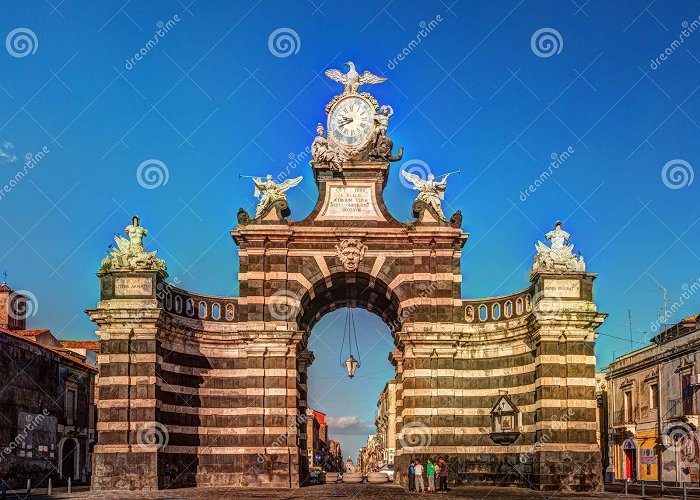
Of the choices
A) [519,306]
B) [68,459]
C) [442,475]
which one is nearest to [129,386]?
[442,475]

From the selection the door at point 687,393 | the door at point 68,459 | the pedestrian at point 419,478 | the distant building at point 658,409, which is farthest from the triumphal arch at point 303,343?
the door at point 68,459

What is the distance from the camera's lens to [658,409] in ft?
193

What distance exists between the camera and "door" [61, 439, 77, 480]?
60306 millimetres

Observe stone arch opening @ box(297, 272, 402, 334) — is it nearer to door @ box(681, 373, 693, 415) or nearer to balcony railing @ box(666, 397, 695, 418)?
door @ box(681, 373, 693, 415)

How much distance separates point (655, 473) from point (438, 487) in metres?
23.1

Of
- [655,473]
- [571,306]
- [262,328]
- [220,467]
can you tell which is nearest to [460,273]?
[571,306]

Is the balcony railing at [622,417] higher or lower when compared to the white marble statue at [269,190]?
lower

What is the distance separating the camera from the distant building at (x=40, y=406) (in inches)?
1998

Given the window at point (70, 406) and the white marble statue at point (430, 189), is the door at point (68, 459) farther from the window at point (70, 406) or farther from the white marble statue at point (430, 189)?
the white marble statue at point (430, 189)

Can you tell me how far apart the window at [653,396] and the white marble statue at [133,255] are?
Result: 3429 centimetres

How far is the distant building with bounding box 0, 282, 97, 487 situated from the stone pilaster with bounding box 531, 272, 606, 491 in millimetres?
26212

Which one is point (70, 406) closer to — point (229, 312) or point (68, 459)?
point (68, 459)

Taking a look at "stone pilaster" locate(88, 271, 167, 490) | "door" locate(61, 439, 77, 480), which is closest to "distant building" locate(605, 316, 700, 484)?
"stone pilaster" locate(88, 271, 167, 490)

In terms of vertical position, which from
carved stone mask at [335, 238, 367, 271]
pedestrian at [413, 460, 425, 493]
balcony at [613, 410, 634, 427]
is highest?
carved stone mask at [335, 238, 367, 271]
